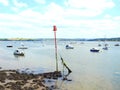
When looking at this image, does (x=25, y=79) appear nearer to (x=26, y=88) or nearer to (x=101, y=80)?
(x=26, y=88)

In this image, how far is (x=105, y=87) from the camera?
1302 inches

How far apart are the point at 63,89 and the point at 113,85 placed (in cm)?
738

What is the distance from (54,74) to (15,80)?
7620 mm

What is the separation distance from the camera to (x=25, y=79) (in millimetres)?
35594

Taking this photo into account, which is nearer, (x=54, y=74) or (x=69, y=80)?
(x=69, y=80)

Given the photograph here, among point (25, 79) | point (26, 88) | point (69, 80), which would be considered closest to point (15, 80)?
point (25, 79)

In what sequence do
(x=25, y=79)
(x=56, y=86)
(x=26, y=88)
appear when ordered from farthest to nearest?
1. (x=25, y=79)
2. (x=56, y=86)
3. (x=26, y=88)

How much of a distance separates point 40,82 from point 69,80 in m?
5.46

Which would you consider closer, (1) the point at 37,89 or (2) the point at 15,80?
(1) the point at 37,89

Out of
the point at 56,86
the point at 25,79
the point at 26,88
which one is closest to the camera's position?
the point at 26,88

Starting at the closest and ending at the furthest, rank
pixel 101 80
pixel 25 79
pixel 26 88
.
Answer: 1. pixel 26 88
2. pixel 25 79
3. pixel 101 80

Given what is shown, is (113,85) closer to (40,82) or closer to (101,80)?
(101,80)

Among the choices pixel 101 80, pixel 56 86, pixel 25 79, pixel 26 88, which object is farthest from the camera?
pixel 101 80

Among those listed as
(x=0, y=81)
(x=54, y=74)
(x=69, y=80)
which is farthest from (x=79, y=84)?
(x=0, y=81)
